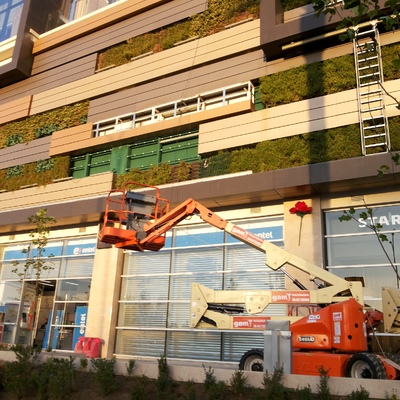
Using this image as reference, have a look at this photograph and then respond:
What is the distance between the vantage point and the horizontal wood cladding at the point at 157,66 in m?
18.8

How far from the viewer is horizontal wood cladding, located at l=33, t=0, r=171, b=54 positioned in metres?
22.5

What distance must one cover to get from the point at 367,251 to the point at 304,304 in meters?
4.32

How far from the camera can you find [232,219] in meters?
Answer: 17.3

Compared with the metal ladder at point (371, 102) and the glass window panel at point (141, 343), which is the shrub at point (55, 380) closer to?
the glass window panel at point (141, 343)

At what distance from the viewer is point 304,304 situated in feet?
37.3

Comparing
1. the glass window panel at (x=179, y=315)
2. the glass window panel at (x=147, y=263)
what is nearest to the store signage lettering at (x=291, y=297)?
the glass window panel at (x=179, y=315)

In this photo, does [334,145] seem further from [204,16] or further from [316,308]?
[204,16]

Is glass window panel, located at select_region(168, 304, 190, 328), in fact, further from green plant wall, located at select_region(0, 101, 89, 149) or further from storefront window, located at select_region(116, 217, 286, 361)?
green plant wall, located at select_region(0, 101, 89, 149)

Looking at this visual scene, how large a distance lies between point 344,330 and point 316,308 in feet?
6.75

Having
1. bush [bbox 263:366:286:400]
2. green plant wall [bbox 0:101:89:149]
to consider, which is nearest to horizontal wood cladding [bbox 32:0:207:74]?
green plant wall [bbox 0:101:89:149]

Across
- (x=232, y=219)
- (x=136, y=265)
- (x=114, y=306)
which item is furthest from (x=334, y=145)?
(x=114, y=306)

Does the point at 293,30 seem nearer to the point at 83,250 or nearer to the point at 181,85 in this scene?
the point at 181,85

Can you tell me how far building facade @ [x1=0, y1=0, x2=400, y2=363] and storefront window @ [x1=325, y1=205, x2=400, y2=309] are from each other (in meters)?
0.05

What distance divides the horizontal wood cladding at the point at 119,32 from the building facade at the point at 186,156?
0.08 metres
